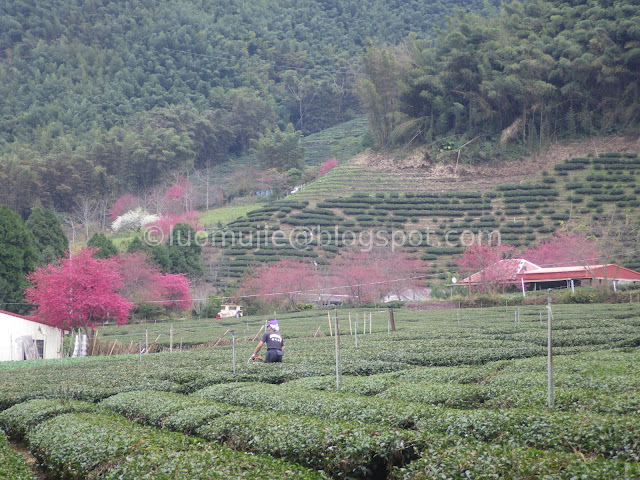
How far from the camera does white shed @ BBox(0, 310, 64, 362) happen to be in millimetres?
29906

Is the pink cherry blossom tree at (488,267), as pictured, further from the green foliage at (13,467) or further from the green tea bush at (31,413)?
the green foliage at (13,467)

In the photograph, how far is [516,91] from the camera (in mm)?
72375

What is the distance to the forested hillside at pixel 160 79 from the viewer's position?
89.2m

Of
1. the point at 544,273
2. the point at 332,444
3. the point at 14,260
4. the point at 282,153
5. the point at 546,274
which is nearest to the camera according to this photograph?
the point at 332,444

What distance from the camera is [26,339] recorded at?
31047mm

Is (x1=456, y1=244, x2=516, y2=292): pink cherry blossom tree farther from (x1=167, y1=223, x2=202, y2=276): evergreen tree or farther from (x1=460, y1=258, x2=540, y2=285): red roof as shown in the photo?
(x1=167, y1=223, x2=202, y2=276): evergreen tree

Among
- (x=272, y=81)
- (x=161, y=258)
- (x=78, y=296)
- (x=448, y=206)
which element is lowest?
(x=78, y=296)

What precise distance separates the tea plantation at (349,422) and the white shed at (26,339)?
1407 centimetres

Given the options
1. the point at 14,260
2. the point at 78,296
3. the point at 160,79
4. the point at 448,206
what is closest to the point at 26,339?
the point at 78,296

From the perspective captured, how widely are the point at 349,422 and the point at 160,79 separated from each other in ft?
400

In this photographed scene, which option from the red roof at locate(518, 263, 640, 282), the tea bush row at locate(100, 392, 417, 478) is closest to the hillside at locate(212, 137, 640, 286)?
the red roof at locate(518, 263, 640, 282)

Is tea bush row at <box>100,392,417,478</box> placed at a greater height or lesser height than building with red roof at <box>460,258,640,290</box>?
lesser

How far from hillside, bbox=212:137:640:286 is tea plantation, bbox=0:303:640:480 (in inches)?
1610

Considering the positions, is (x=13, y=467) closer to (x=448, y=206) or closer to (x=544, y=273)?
(x=544, y=273)
